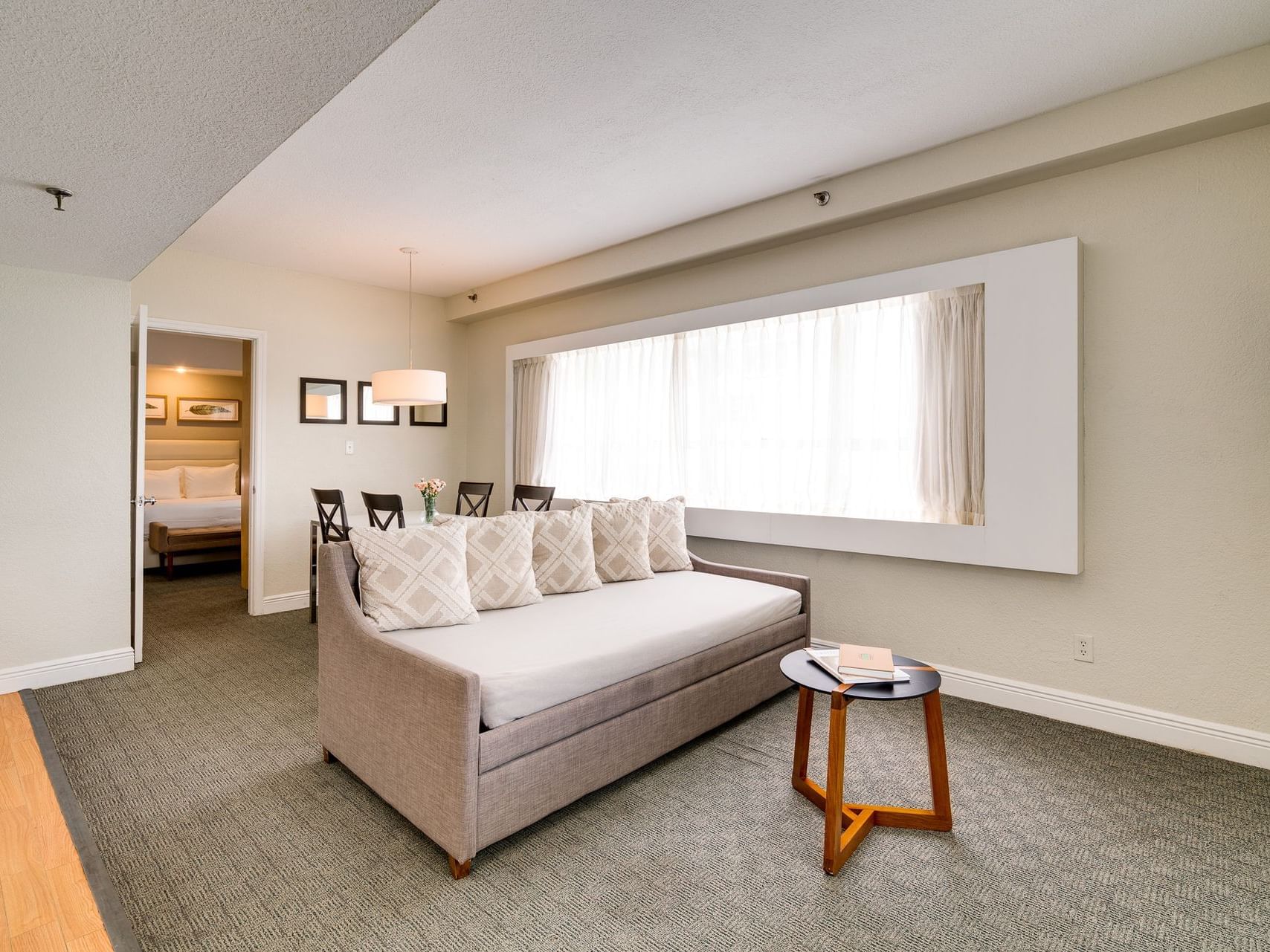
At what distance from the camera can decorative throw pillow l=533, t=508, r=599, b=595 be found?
121 inches

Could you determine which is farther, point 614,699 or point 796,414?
point 796,414

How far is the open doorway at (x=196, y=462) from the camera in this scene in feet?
15.6

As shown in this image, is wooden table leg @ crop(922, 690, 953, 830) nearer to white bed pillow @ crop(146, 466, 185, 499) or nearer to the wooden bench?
the wooden bench

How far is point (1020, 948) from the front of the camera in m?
1.58

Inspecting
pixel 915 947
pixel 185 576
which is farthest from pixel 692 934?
pixel 185 576

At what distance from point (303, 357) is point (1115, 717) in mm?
5712

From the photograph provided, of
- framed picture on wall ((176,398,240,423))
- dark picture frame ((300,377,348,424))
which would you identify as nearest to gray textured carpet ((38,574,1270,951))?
dark picture frame ((300,377,348,424))

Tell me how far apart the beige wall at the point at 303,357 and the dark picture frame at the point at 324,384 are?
36 millimetres

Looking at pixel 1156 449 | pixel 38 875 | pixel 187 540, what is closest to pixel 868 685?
pixel 1156 449

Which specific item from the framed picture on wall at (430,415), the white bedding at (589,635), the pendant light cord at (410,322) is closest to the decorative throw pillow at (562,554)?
the white bedding at (589,635)

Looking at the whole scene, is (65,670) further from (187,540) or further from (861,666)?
(861,666)

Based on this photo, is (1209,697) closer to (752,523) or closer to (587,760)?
(752,523)

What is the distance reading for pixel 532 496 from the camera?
5090mm

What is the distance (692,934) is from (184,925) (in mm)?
1283
